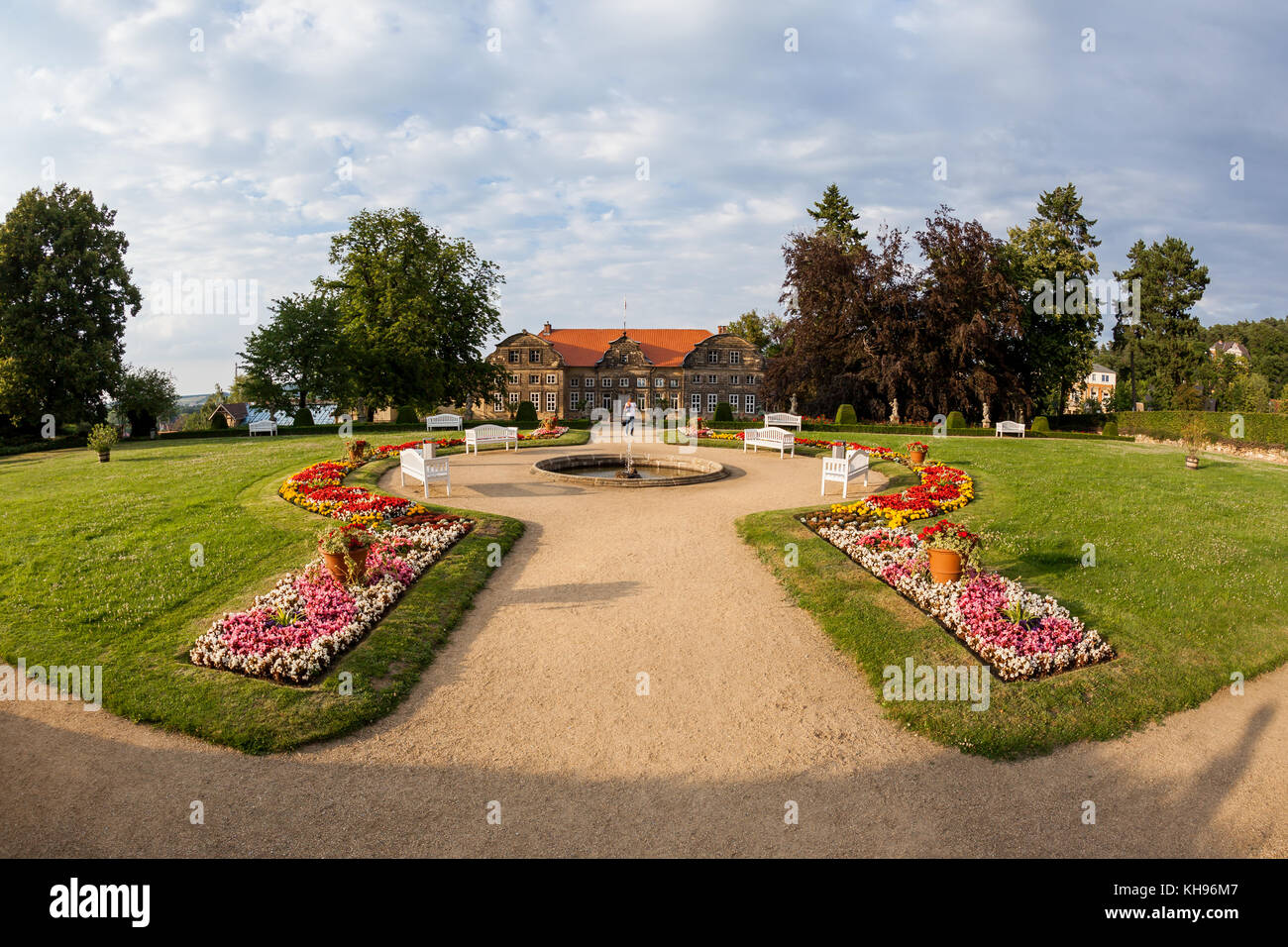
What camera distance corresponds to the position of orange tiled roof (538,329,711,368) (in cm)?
7675

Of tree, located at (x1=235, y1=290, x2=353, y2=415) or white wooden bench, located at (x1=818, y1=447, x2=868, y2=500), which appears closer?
white wooden bench, located at (x1=818, y1=447, x2=868, y2=500)

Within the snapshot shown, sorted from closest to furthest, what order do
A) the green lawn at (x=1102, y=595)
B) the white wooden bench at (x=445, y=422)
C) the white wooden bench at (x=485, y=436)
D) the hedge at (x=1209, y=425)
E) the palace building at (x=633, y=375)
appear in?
the green lawn at (x=1102, y=595)
the white wooden bench at (x=485, y=436)
the white wooden bench at (x=445, y=422)
the hedge at (x=1209, y=425)
the palace building at (x=633, y=375)

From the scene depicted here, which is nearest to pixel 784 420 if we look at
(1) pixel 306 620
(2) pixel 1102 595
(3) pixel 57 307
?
(2) pixel 1102 595

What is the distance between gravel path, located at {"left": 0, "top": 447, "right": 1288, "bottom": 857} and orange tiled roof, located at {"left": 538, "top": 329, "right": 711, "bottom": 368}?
7041 centimetres

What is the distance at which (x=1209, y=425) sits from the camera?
32594mm

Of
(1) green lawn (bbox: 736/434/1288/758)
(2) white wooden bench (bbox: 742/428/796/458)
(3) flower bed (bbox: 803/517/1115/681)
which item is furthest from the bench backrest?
(3) flower bed (bbox: 803/517/1115/681)

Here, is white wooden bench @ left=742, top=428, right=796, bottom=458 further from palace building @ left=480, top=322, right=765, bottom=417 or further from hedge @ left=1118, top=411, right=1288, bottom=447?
palace building @ left=480, top=322, right=765, bottom=417

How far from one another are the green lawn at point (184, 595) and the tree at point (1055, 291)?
43.7m

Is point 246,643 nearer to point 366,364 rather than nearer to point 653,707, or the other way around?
point 653,707

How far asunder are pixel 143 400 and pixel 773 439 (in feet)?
107

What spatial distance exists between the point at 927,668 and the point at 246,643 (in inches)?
281

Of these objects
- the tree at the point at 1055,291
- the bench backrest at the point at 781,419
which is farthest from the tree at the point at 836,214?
the bench backrest at the point at 781,419

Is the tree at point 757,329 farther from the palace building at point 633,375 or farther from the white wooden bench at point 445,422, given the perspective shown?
the white wooden bench at point 445,422

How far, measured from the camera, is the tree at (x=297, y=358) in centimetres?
3734
